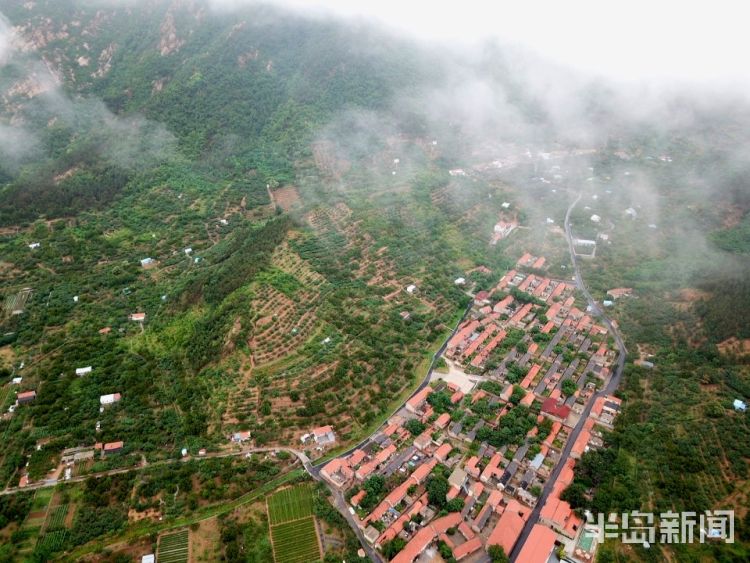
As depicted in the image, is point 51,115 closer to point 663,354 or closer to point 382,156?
point 382,156

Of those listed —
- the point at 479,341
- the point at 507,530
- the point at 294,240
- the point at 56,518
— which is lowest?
the point at 56,518

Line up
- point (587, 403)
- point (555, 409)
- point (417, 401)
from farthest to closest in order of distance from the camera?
1. point (417, 401)
2. point (587, 403)
3. point (555, 409)

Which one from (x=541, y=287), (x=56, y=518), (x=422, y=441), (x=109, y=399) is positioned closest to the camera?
(x=56, y=518)

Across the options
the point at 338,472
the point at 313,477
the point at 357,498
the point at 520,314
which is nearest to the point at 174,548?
the point at 313,477

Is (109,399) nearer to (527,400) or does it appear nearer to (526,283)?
(527,400)

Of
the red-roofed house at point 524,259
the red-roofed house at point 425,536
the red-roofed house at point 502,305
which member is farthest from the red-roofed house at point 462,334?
the red-roofed house at point 425,536

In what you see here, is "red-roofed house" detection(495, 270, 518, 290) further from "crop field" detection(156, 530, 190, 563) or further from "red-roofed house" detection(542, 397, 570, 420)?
"crop field" detection(156, 530, 190, 563)

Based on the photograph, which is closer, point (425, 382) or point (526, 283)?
point (425, 382)
